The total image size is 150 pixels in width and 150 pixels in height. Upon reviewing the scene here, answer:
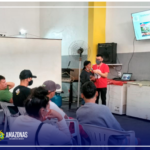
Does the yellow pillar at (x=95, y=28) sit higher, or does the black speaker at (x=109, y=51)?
the yellow pillar at (x=95, y=28)

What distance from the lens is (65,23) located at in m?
6.15

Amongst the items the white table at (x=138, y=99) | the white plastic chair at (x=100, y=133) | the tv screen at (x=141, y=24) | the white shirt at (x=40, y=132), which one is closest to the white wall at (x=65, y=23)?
the tv screen at (x=141, y=24)

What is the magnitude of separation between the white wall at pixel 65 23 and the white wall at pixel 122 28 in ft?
2.64

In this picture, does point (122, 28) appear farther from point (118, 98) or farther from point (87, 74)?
point (118, 98)

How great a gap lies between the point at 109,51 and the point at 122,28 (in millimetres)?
699

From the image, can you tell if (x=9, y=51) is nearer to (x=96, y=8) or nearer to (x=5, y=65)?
(x=5, y=65)

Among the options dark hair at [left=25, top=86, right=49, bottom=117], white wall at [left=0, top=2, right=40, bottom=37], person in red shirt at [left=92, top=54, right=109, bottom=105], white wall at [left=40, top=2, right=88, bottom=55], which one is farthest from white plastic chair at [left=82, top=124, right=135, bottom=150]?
white wall at [left=0, top=2, right=40, bottom=37]

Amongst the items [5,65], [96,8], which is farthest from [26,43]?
[96,8]

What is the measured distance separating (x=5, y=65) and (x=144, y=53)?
10.7 ft

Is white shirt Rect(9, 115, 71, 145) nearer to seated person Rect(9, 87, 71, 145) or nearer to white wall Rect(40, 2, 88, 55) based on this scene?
seated person Rect(9, 87, 71, 145)

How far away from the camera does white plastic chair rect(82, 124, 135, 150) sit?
1.23 meters

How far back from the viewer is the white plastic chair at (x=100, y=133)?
1.23 meters

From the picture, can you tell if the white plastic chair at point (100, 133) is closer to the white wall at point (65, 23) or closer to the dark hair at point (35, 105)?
the dark hair at point (35, 105)

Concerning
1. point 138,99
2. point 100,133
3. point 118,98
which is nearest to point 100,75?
point 118,98
